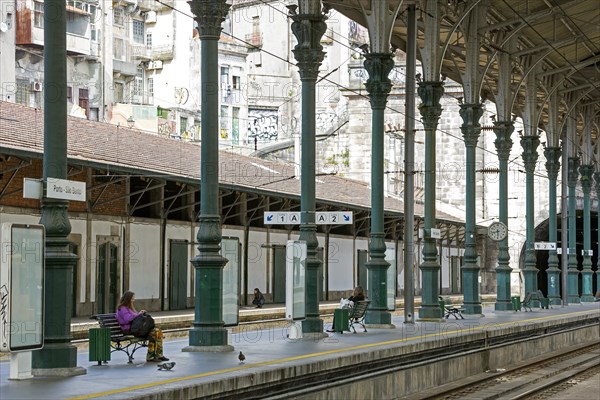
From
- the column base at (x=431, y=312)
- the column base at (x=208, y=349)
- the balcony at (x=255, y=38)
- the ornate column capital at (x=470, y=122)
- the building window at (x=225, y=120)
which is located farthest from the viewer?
the balcony at (x=255, y=38)

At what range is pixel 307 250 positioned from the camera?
20609 mm

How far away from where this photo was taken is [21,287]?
40.4 feet

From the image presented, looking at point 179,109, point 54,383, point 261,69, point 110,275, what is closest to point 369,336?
point 54,383

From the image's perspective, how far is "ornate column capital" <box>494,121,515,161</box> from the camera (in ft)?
119

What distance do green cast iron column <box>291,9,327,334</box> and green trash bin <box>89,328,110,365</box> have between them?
6365 mm

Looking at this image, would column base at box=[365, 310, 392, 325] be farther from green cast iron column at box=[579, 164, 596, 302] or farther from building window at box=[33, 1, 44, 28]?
building window at box=[33, 1, 44, 28]

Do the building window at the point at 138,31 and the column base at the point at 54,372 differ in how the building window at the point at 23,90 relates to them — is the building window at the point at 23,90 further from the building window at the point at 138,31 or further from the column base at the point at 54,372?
the column base at the point at 54,372

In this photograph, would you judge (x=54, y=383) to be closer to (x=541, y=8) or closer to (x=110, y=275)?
(x=110, y=275)

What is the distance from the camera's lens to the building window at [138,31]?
81688mm

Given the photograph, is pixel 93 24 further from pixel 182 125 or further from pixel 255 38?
pixel 255 38

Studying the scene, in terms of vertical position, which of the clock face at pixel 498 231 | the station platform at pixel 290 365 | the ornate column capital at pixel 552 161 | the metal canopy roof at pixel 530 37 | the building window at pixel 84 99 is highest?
the building window at pixel 84 99

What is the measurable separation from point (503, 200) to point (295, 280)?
18.4 metres

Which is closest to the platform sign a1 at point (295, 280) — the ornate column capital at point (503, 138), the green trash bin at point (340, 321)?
the green trash bin at point (340, 321)

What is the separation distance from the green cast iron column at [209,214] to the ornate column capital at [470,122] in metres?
16.4
